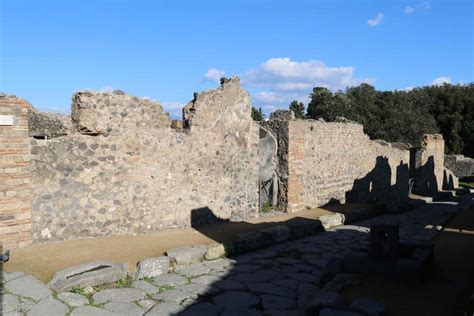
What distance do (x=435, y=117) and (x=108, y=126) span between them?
3818 centimetres

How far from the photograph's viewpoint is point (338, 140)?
43.9 ft

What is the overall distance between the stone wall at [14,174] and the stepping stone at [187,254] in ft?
6.91

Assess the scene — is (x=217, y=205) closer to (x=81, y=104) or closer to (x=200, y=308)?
(x=81, y=104)

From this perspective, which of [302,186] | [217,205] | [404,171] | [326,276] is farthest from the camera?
[404,171]

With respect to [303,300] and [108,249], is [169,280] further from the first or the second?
[303,300]

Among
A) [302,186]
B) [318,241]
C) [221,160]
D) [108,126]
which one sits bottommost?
[318,241]

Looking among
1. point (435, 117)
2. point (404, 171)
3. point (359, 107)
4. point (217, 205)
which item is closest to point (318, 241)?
point (217, 205)

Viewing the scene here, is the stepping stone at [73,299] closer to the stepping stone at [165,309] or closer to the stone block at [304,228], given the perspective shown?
the stepping stone at [165,309]

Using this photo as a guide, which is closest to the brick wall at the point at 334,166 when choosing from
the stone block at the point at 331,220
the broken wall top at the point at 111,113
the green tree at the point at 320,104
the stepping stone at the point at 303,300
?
the stone block at the point at 331,220

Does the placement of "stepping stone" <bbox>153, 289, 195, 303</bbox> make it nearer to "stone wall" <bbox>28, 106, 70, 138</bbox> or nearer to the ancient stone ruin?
the ancient stone ruin

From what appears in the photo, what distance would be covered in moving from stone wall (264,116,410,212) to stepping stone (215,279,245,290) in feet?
18.6

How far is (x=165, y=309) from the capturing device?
15.6ft

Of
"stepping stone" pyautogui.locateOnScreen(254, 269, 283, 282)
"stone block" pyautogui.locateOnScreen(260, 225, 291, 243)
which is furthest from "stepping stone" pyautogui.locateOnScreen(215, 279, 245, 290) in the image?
"stone block" pyautogui.locateOnScreen(260, 225, 291, 243)

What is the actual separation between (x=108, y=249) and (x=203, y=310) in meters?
2.42
